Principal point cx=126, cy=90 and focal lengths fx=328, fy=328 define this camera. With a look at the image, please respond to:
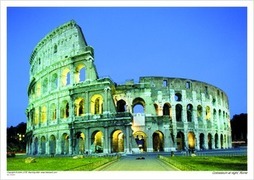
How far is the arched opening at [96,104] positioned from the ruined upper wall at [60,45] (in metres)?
5.56

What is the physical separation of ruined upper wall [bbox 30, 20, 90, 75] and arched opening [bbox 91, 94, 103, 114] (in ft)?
18.2

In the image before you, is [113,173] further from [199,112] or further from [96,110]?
[199,112]

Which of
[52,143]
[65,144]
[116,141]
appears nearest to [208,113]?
[116,141]

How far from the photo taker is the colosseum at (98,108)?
35.1 metres

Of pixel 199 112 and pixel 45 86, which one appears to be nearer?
pixel 45 86

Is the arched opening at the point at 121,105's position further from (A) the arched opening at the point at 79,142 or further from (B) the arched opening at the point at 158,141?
Result: (A) the arched opening at the point at 79,142

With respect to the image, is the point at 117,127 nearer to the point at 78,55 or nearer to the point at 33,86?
the point at 78,55

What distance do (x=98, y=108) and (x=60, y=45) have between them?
8.94 meters

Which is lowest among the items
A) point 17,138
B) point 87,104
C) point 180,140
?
point 17,138

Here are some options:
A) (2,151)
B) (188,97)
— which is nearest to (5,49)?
(2,151)

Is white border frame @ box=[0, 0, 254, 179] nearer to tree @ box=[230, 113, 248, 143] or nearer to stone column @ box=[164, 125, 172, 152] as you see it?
stone column @ box=[164, 125, 172, 152]

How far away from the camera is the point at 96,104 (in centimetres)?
3962

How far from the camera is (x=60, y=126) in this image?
3741 cm

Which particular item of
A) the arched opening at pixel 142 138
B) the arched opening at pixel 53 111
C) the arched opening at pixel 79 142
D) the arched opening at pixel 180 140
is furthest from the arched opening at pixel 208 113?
the arched opening at pixel 53 111
